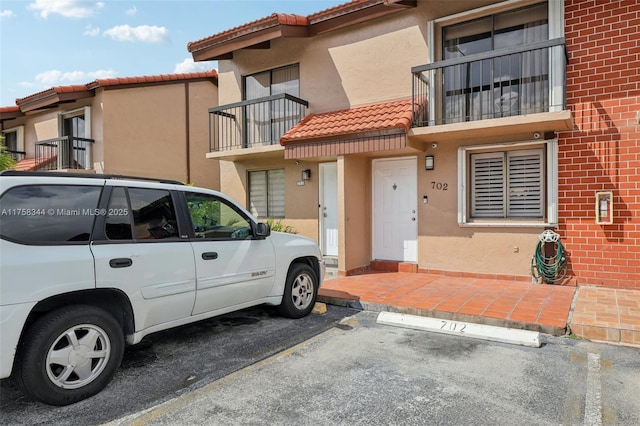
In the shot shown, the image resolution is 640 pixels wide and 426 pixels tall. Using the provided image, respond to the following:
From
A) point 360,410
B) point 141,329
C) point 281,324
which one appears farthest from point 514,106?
point 141,329

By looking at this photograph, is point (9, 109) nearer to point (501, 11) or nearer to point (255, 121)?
point (255, 121)

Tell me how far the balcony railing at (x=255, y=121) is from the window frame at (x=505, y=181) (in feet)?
13.5

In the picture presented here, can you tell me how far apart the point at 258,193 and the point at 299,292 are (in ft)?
18.8

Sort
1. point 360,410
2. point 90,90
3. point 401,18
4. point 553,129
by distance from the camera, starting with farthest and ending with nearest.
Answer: point 90,90, point 401,18, point 553,129, point 360,410

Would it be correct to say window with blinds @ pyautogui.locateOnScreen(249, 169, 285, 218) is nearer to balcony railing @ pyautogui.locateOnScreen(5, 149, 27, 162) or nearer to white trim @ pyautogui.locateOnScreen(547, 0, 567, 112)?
white trim @ pyautogui.locateOnScreen(547, 0, 567, 112)

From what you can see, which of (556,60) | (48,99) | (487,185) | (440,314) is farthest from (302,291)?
(48,99)

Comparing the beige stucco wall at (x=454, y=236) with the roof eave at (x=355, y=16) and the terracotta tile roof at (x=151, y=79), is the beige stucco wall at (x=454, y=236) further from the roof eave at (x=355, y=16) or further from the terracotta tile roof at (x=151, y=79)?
the terracotta tile roof at (x=151, y=79)

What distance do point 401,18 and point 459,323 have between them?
6.40 metres

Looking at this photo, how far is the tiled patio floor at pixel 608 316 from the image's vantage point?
15.7 ft

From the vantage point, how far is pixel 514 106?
24.6ft

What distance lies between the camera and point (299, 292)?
5836 millimetres

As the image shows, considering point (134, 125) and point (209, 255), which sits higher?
point (134, 125)

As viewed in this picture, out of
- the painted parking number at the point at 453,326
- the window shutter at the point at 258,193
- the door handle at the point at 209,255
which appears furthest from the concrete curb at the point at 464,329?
the window shutter at the point at 258,193

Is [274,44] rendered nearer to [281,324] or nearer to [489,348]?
[281,324]
